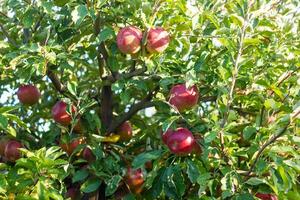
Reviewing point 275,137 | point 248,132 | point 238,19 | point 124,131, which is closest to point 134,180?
point 124,131

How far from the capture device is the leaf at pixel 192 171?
80.1 inches

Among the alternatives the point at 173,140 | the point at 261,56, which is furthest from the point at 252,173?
the point at 261,56

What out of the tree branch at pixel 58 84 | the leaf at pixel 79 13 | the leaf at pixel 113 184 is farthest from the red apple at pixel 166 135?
the leaf at pixel 79 13

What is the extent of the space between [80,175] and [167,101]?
464 millimetres

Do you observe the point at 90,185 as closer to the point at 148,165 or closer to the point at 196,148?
the point at 148,165

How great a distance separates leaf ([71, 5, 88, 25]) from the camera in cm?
199

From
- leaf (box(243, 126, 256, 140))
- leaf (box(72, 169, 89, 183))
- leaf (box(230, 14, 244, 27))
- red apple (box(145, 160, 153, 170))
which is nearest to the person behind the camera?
leaf (box(230, 14, 244, 27))

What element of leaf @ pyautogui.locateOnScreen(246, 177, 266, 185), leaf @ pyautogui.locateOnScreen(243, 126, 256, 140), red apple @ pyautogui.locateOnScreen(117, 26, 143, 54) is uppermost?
red apple @ pyautogui.locateOnScreen(117, 26, 143, 54)

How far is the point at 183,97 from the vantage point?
2.05 metres

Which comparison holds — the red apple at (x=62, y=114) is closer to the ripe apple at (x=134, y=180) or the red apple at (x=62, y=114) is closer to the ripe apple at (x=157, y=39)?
the ripe apple at (x=134, y=180)

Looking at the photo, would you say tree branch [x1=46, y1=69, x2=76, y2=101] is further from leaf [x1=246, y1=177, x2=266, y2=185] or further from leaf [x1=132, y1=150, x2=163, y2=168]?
leaf [x1=246, y1=177, x2=266, y2=185]

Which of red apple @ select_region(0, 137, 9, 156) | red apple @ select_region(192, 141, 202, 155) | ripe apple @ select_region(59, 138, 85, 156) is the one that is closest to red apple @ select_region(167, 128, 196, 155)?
red apple @ select_region(192, 141, 202, 155)

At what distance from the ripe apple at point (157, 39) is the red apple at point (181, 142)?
32cm

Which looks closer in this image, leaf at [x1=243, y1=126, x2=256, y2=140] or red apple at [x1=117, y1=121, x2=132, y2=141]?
leaf at [x1=243, y1=126, x2=256, y2=140]
